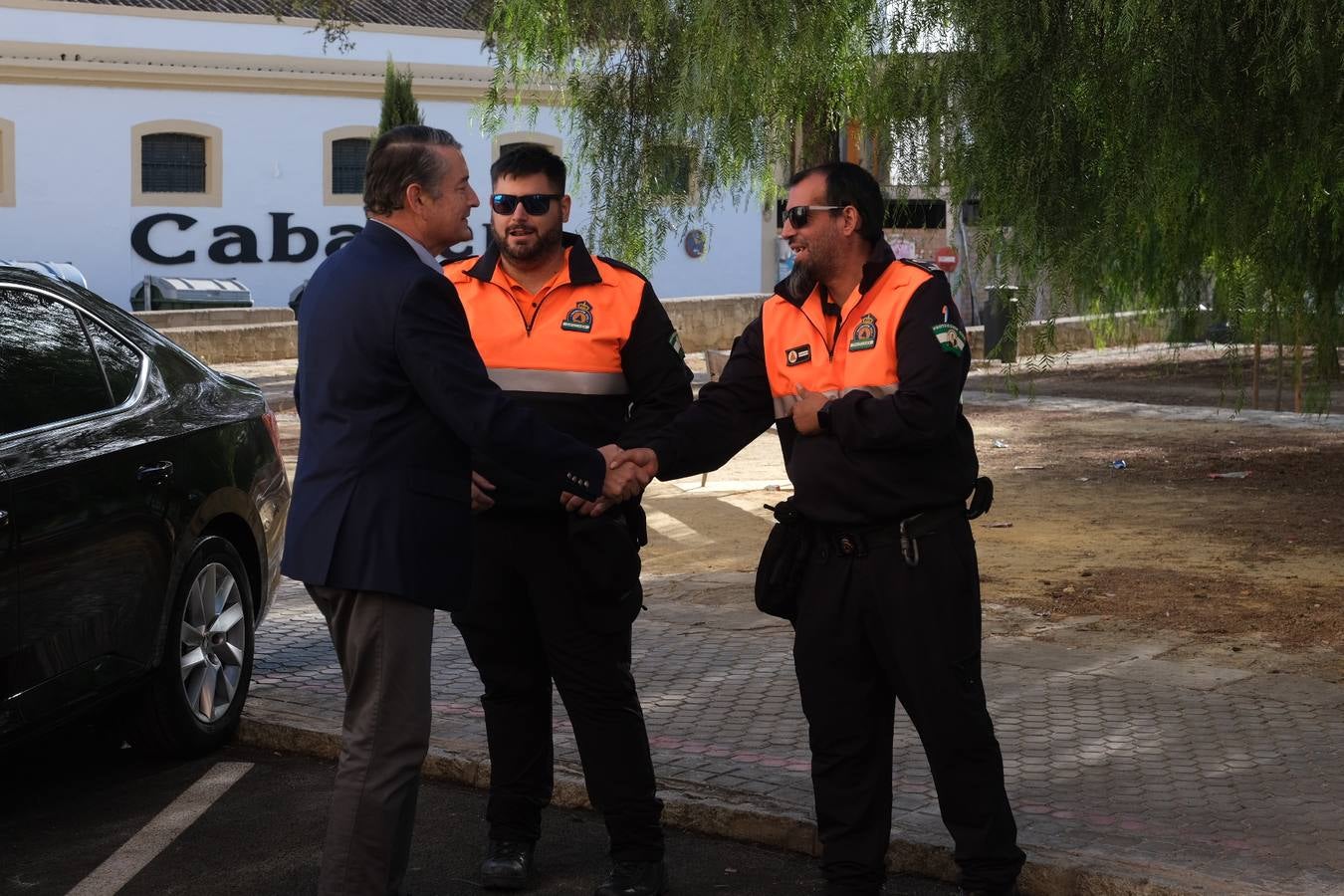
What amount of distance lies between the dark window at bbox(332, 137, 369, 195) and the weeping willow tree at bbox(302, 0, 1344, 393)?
28.5 metres

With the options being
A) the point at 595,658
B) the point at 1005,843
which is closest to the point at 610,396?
the point at 595,658

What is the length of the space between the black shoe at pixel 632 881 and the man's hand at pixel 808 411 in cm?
125

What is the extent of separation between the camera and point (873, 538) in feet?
14.8

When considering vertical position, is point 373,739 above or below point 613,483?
below

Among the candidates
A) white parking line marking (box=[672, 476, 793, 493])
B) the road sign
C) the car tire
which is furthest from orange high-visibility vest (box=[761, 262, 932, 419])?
the road sign

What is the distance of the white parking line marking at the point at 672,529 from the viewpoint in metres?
11.4

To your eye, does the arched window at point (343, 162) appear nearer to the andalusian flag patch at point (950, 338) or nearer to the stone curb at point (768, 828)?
the stone curb at point (768, 828)

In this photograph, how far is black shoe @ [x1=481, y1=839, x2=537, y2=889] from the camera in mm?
5039

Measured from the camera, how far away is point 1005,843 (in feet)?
15.1

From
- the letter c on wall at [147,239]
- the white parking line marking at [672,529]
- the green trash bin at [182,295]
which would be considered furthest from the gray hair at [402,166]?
the letter c on wall at [147,239]

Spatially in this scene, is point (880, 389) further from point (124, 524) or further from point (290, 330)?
point (290, 330)

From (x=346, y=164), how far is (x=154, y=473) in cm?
A: 3319

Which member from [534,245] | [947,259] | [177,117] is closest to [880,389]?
[534,245]

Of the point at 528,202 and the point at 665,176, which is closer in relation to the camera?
the point at 528,202
